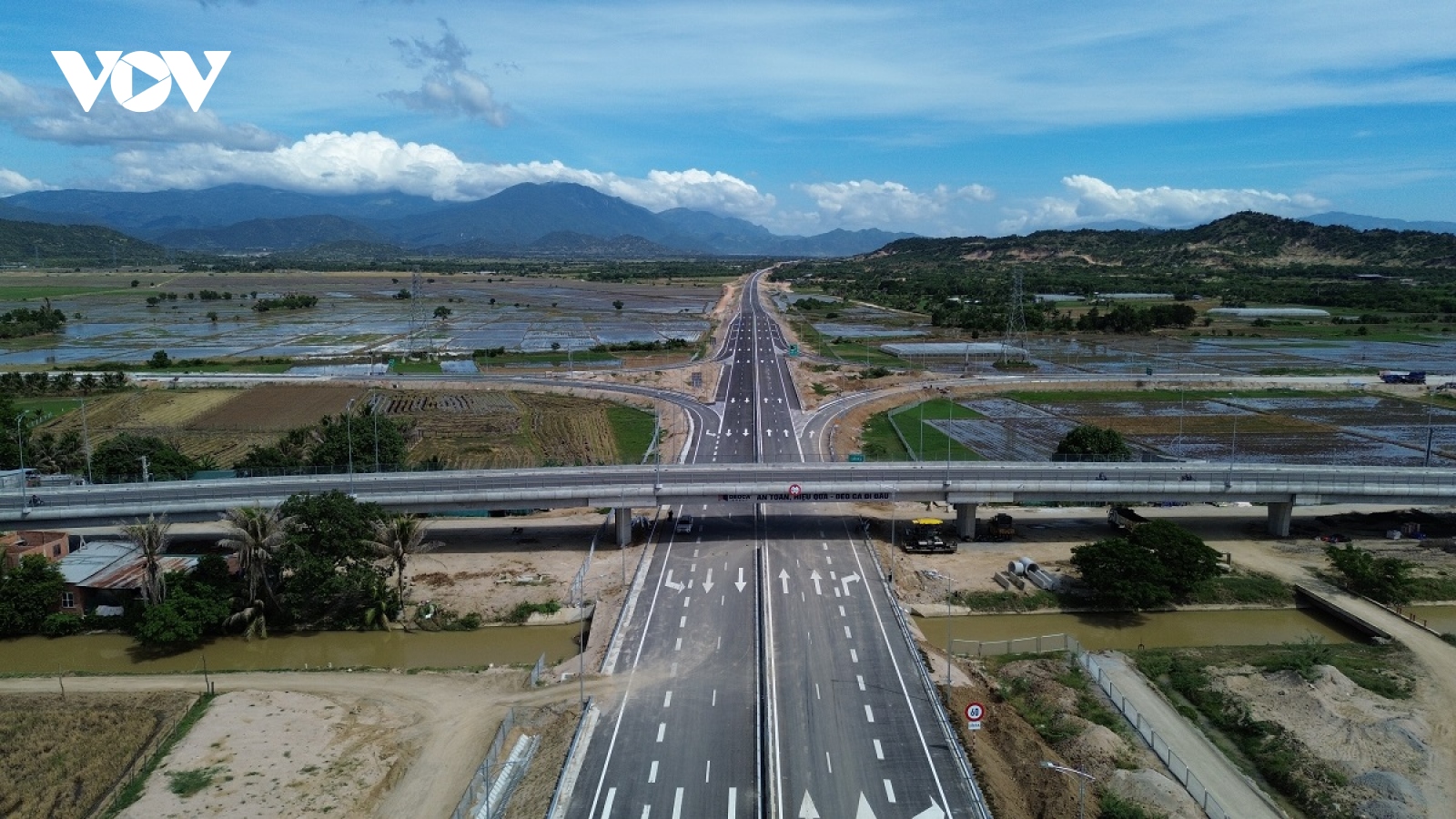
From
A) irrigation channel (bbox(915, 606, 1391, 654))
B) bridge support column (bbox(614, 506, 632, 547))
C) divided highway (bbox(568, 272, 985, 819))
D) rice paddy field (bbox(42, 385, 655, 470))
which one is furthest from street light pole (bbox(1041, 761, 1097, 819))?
rice paddy field (bbox(42, 385, 655, 470))

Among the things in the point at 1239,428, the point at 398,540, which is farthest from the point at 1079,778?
the point at 1239,428

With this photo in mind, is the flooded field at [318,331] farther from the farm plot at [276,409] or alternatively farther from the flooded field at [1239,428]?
the flooded field at [1239,428]

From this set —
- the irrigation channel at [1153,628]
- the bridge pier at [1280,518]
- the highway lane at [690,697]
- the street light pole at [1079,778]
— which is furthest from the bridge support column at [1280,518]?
the street light pole at [1079,778]

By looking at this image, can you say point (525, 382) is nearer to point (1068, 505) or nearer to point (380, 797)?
point (1068, 505)

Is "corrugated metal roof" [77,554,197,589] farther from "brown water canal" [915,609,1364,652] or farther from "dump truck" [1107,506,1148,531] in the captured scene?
"dump truck" [1107,506,1148,531]

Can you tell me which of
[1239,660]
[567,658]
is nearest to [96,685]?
[567,658]

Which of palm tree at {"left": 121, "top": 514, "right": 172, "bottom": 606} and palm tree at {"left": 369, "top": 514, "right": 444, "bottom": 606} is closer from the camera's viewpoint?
palm tree at {"left": 121, "top": 514, "right": 172, "bottom": 606}

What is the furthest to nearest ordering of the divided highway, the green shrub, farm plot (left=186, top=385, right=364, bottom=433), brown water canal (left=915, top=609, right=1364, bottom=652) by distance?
farm plot (left=186, top=385, right=364, bottom=433)
brown water canal (left=915, top=609, right=1364, bottom=652)
the green shrub
the divided highway
